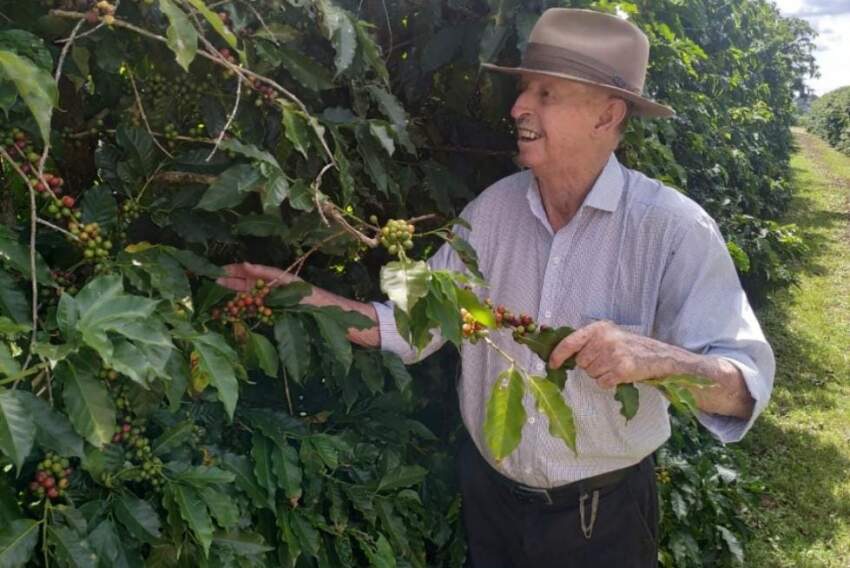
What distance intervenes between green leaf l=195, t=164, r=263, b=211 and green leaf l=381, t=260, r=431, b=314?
33 centimetres

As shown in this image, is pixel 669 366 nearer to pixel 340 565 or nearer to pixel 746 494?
pixel 340 565

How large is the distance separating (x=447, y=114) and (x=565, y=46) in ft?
1.60

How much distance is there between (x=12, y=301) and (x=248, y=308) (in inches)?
19.4

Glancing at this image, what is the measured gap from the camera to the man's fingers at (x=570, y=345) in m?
1.68

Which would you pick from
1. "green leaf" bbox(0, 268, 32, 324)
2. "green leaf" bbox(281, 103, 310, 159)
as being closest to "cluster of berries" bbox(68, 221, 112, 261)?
"green leaf" bbox(0, 268, 32, 324)

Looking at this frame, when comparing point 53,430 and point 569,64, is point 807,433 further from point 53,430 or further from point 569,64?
point 53,430

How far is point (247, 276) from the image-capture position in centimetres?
188

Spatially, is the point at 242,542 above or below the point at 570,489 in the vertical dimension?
above

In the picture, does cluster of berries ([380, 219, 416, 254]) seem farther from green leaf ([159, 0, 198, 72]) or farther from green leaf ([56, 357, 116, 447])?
green leaf ([56, 357, 116, 447])

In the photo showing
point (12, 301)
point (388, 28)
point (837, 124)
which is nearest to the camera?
point (12, 301)

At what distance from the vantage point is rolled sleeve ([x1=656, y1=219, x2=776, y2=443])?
74.8 inches

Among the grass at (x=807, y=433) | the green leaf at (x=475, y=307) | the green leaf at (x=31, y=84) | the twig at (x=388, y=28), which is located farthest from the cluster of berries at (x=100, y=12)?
the grass at (x=807, y=433)

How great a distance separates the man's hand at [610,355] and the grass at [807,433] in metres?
2.92

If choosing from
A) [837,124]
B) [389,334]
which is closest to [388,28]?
[389,334]
